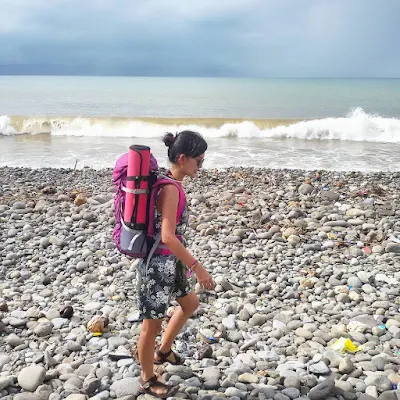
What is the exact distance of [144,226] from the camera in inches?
109

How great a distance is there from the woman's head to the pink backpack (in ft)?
0.48

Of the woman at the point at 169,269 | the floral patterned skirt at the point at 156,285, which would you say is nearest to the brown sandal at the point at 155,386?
the woman at the point at 169,269

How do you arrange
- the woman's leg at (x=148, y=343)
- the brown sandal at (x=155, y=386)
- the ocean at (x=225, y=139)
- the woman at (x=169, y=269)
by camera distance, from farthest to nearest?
the ocean at (x=225, y=139) < the brown sandal at (x=155, y=386) < the woman's leg at (x=148, y=343) < the woman at (x=169, y=269)

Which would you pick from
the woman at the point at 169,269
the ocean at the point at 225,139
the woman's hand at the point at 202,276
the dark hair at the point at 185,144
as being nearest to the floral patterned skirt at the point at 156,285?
the woman at the point at 169,269

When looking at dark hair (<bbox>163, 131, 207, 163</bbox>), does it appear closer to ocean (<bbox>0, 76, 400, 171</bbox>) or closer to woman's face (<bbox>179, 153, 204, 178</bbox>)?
woman's face (<bbox>179, 153, 204, 178</bbox>)

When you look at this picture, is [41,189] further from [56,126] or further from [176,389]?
[56,126]

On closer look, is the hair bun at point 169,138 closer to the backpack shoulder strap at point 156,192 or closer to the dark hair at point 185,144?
the dark hair at point 185,144

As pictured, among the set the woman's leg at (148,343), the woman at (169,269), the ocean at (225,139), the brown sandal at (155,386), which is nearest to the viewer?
the woman at (169,269)

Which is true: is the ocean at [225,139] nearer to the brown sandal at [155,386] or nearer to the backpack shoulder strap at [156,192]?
the brown sandal at [155,386]

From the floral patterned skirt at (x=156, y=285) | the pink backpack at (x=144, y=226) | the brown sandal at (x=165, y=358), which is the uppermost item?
the pink backpack at (x=144, y=226)

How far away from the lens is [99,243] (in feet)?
21.5

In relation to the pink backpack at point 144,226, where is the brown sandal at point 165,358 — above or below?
below

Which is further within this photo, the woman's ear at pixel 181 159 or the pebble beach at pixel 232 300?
the pebble beach at pixel 232 300

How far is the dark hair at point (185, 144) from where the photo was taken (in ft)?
9.41
